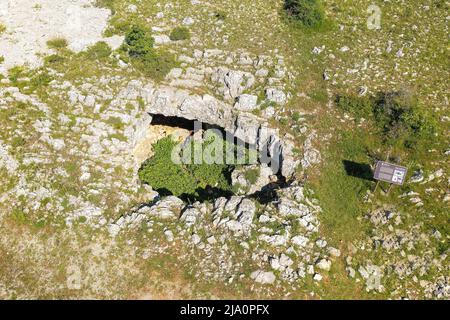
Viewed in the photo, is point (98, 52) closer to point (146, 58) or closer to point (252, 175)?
point (146, 58)

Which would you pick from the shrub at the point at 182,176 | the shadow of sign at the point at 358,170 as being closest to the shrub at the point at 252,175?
the shrub at the point at 182,176

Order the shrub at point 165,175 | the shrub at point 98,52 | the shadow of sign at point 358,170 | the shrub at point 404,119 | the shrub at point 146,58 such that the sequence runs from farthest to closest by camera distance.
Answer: the shrub at point 98,52 < the shrub at point 146,58 < the shrub at point 165,175 < the shrub at point 404,119 < the shadow of sign at point 358,170

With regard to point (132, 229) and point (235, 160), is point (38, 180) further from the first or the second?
point (235, 160)

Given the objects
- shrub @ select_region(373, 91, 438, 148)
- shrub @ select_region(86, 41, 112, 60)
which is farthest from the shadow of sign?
shrub @ select_region(86, 41, 112, 60)

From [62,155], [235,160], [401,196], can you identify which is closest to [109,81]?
[62,155]

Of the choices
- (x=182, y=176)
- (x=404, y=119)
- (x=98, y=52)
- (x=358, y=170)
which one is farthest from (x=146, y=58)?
(x=404, y=119)

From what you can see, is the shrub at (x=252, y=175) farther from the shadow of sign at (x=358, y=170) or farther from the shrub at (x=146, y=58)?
the shrub at (x=146, y=58)
